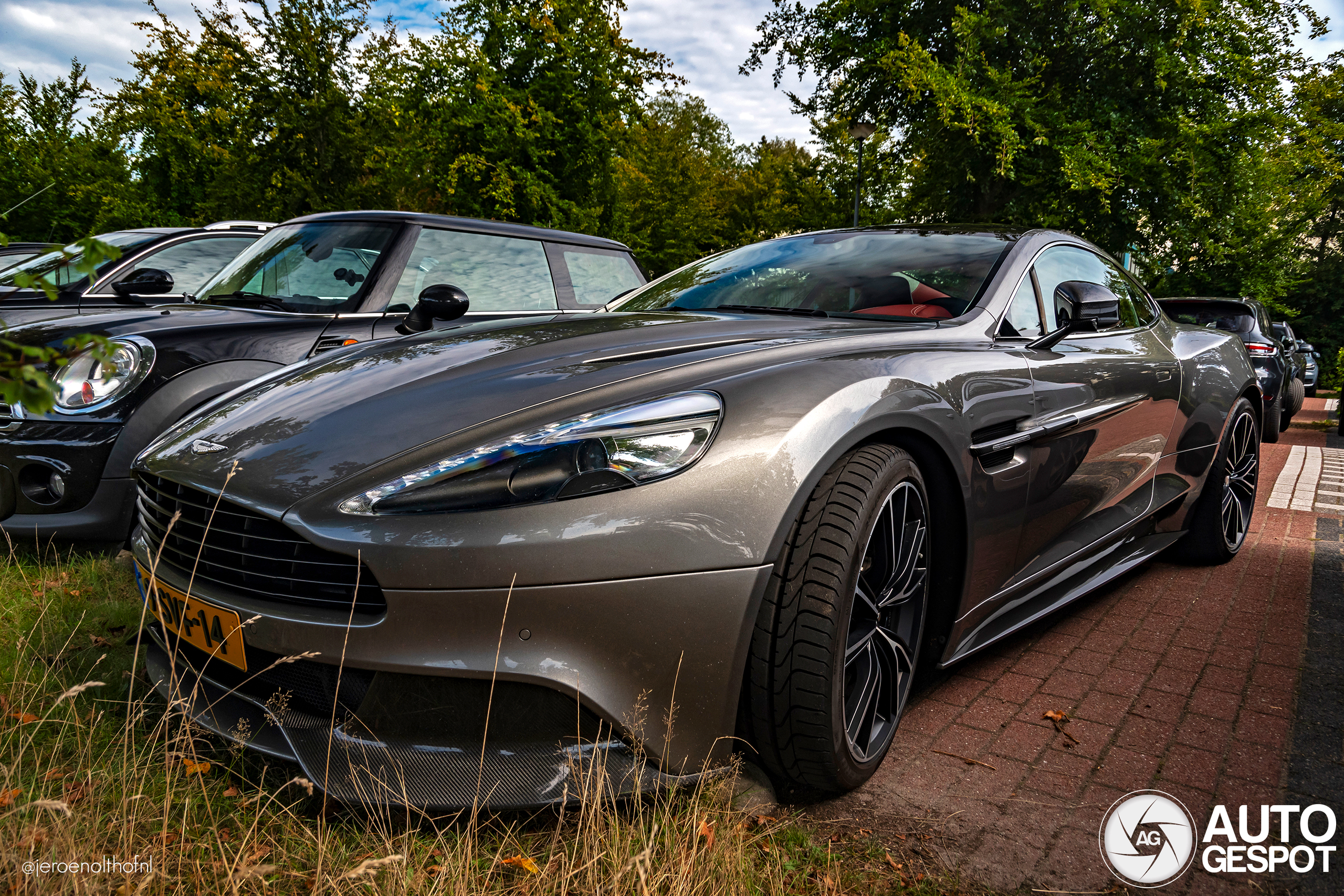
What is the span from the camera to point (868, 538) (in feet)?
6.33

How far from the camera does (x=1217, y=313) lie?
10.1 m

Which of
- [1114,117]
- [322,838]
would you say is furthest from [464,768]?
[1114,117]

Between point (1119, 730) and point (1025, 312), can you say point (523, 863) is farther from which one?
point (1025, 312)

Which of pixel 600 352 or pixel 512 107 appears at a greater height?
pixel 512 107

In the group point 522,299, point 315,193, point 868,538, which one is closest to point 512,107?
point 315,193

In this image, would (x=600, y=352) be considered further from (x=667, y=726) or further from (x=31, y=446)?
(x=31, y=446)

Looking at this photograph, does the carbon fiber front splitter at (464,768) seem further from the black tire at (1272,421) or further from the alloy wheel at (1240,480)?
the black tire at (1272,421)

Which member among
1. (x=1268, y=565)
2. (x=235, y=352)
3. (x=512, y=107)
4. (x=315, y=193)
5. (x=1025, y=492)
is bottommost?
(x=1268, y=565)

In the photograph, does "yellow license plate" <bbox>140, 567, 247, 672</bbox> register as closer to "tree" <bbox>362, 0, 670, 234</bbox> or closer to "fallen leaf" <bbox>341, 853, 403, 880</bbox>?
"fallen leaf" <bbox>341, 853, 403, 880</bbox>

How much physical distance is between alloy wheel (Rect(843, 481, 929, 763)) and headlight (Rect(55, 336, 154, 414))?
2.84 meters

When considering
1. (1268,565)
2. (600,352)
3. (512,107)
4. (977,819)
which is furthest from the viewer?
(512,107)

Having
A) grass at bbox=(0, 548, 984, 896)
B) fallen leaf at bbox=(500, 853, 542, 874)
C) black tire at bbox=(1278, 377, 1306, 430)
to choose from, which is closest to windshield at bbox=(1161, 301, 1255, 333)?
black tire at bbox=(1278, 377, 1306, 430)

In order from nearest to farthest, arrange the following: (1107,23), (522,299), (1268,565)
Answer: (1268,565), (522,299), (1107,23)

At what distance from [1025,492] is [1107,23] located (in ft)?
53.1
